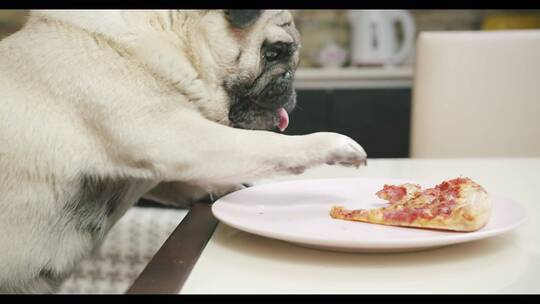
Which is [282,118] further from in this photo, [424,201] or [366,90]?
[366,90]

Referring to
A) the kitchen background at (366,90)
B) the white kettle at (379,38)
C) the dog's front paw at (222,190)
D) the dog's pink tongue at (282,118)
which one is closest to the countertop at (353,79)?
the kitchen background at (366,90)

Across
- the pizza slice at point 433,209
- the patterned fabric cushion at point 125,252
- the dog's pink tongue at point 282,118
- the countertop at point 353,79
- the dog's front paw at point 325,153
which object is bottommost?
the patterned fabric cushion at point 125,252

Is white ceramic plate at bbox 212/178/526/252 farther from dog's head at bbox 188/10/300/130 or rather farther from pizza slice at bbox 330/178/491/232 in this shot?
dog's head at bbox 188/10/300/130

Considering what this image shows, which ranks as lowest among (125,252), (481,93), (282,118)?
(125,252)

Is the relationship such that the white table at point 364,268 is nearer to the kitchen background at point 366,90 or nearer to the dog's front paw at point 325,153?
the dog's front paw at point 325,153

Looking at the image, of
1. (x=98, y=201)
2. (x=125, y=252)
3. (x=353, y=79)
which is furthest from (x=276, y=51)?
(x=353, y=79)

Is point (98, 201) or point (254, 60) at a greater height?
point (254, 60)
